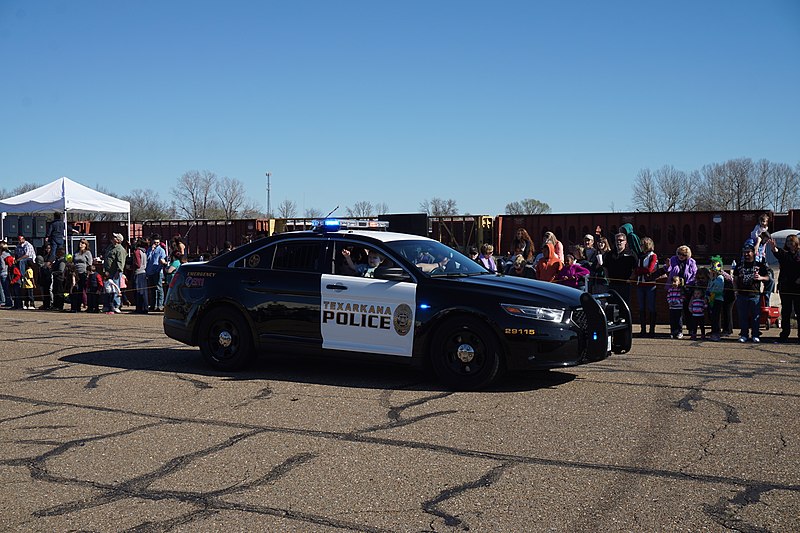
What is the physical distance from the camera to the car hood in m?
8.33

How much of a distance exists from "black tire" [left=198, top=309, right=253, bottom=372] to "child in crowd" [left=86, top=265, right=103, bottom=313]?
1164 centimetres

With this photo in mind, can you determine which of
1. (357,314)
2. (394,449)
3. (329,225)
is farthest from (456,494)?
(329,225)

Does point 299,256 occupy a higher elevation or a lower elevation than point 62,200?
lower

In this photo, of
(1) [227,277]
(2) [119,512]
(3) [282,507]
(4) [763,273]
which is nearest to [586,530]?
(3) [282,507]

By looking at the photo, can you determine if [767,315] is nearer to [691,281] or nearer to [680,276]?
[691,281]

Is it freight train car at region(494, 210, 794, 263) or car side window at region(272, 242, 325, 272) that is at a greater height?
freight train car at region(494, 210, 794, 263)

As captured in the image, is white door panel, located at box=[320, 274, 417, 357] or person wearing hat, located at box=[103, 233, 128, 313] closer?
white door panel, located at box=[320, 274, 417, 357]

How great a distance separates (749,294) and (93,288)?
48.7 feet

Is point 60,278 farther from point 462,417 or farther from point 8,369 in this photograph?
point 462,417

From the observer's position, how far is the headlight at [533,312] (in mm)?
8203

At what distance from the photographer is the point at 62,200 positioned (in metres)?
23.7

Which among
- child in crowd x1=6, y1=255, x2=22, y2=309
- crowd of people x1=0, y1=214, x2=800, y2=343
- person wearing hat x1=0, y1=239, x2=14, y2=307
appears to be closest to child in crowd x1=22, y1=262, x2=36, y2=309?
child in crowd x1=6, y1=255, x2=22, y2=309

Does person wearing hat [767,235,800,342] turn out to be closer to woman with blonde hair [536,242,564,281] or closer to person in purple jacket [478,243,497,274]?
woman with blonde hair [536,242,564,281]

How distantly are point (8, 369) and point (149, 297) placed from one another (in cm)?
1043
